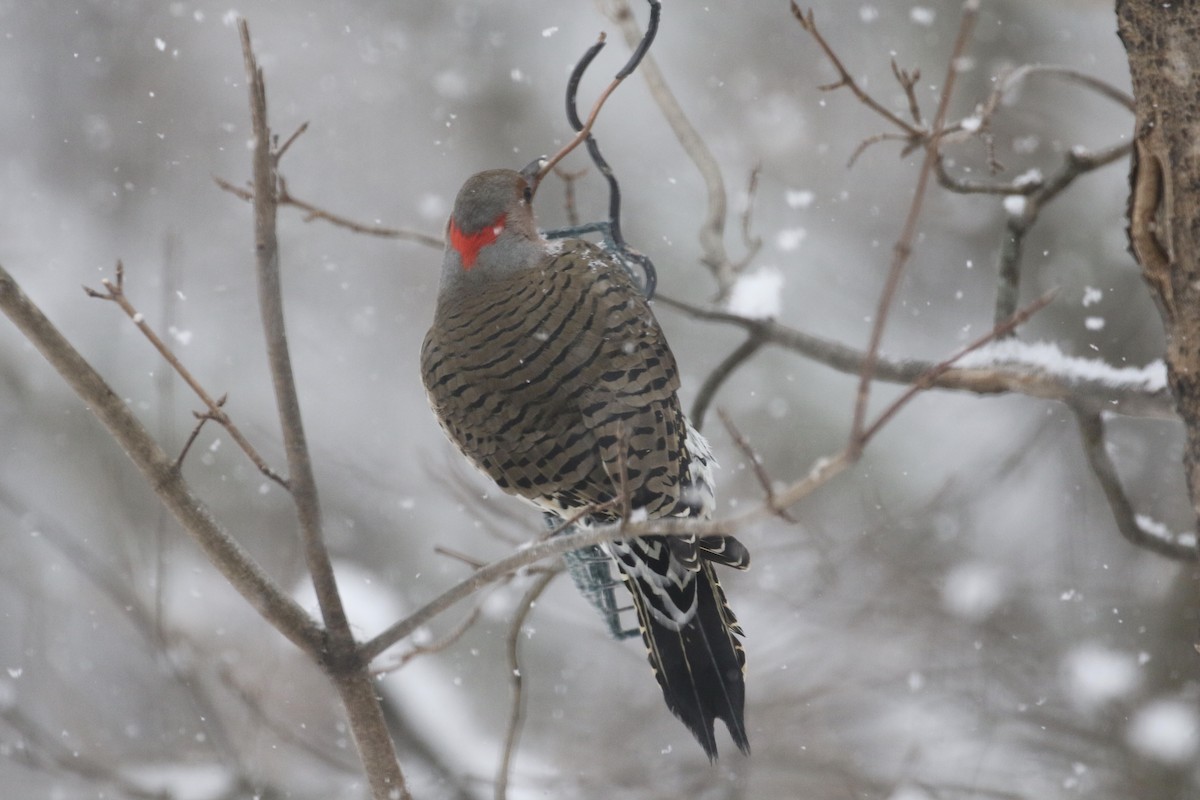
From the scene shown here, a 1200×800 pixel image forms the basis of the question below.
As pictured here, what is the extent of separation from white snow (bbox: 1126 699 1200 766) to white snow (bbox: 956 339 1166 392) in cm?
215

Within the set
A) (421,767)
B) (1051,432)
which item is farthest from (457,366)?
(1051,432)

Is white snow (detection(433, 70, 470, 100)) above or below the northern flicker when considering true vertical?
above

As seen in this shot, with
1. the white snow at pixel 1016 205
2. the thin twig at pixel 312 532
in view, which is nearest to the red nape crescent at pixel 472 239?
the thin twig at pixel 312 532

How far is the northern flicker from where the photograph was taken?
2.32 m

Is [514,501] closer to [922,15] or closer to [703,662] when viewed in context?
[703,662]

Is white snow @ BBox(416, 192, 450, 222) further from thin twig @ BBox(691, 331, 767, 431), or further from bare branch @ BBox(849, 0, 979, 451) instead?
bare branch @ BBox(849, 0, 979, 451)

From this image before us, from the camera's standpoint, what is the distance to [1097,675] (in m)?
4.46

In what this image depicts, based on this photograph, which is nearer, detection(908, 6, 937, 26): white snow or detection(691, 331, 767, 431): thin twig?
detection(691, 331, 767, 431): thin twig

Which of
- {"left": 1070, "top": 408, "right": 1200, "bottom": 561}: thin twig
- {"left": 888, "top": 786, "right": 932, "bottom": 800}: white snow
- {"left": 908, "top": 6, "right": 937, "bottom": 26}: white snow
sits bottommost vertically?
{"left": 888, "top": 786, "right": 932, "bottom": 800}: white snow

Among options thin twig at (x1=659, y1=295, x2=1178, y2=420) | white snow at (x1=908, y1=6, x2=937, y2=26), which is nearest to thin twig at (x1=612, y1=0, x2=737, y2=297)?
thin twig at (x1=659, y1=295, x2=1178, y2=420)

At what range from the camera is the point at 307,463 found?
209cm

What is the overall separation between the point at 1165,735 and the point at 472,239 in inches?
128

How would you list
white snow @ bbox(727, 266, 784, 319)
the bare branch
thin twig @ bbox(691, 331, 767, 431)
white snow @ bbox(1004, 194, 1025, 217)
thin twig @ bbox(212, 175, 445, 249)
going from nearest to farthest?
the bare branch
thin twig @ bbox(212, 175, 445, 249)
white snow @ bbox(1004, 194, 1025, 217)
thin twig @ bbox(691, 331, 767, 431)
white snow @ bbox(727, 266, 784, 319)

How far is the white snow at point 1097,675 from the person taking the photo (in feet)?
14.1
